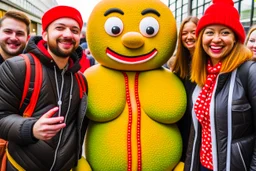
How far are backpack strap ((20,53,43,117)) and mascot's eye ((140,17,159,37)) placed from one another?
0.90 metres

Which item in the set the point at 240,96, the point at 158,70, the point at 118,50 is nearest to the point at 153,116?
the point at 158,70

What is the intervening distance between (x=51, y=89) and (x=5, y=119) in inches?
12.8

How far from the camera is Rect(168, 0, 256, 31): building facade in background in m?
10.0

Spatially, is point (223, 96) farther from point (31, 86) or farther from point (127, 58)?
point (31, 86)

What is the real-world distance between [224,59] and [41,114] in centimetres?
125

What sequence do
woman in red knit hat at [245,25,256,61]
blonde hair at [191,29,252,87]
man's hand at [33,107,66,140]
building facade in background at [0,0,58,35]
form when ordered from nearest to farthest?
1. man's hand at [33,107,66,140]
2. blonde hair at [191,29,252,87]
3. woman in red knit hat at [245,25,256,61]
4. building facade in background at [0,0,58,35]

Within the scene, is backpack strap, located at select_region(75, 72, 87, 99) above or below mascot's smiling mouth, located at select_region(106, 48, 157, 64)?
below

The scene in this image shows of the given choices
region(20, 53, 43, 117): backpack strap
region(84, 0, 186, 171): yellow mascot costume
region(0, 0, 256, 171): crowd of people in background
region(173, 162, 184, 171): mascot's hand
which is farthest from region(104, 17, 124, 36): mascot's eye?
region(173, 162, 184, 171): mascot's hand

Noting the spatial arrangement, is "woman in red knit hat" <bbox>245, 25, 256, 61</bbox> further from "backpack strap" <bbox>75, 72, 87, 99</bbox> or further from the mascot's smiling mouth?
"backpack strap" <bbox>75, 72, 87, 99</bbox>

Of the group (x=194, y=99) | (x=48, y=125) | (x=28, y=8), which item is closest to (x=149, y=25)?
(x=194, y=99)

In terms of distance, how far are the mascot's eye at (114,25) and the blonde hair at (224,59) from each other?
2.09ft

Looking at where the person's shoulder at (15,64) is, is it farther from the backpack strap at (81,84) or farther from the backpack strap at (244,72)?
the backpack strap at (244,72)

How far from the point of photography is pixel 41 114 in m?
1.80

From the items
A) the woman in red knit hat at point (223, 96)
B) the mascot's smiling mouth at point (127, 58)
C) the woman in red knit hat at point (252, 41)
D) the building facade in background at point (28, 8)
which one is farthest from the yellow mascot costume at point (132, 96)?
the building facade in background at point (28, 8)
